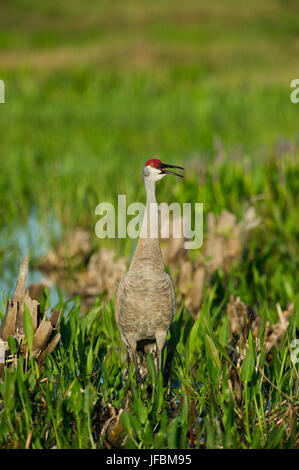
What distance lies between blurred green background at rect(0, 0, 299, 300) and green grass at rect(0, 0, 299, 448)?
0.04 m

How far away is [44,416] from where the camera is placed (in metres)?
3.26

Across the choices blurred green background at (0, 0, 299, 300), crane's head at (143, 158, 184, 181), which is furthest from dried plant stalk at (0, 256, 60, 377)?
blurred green background at (0, 0, 299, 300)

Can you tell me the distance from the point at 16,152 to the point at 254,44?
2355 cm

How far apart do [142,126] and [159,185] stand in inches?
234

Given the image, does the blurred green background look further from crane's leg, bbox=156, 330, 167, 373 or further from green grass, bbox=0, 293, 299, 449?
crane's leg, bbox=156, 330, 167, 373

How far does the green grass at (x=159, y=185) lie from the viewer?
122 inches

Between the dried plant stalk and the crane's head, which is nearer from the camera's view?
the crane's head

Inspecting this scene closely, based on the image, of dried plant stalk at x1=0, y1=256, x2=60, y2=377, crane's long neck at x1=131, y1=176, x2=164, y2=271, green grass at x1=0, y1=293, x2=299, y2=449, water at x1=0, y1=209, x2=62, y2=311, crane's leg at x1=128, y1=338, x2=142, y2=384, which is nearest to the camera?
green grass at x1=0, y1=293, x2=299, y2=449

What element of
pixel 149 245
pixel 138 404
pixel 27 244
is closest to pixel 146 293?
pixel 149 245

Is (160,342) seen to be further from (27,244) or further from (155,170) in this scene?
(27,244)

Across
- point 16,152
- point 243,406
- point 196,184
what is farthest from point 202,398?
point 16,152

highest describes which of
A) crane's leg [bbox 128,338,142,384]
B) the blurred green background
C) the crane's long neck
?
the blurred green background

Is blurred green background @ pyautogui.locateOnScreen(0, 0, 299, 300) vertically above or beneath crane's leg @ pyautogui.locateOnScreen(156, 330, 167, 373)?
above

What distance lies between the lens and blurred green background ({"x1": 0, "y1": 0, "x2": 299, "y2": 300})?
24.5 feet
